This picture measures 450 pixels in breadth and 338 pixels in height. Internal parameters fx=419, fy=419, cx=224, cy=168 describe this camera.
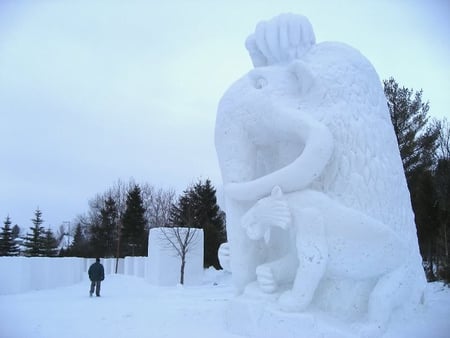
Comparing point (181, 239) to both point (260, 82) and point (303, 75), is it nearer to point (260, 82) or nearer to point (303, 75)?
point (260, 82)

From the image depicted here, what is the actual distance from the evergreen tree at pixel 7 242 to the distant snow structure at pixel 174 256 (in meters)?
13.0

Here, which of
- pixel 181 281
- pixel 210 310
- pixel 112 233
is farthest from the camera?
pixel 112 233

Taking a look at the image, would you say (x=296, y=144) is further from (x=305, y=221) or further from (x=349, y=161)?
(x=305, y=221)

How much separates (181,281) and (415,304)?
11.6 m

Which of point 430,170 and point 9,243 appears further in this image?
point 9,243

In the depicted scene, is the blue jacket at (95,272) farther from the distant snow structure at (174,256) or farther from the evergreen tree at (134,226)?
the evergreen tree at (134,226)

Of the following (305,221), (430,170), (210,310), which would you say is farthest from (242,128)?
(430,170)

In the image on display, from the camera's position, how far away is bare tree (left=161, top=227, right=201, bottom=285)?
1573cm

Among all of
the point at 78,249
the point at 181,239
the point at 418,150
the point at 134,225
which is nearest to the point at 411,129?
the point at 418,150

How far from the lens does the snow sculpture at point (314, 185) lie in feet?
14.7

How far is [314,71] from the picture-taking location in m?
5.12

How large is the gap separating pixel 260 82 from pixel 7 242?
82.7ft

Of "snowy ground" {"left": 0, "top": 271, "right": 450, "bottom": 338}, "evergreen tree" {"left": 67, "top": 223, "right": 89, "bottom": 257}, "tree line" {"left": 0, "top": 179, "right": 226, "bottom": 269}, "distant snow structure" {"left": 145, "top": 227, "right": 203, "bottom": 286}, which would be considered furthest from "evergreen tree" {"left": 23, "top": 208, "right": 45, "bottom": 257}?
"snowy ground" {"left": 0, "top": 271, "right": 450, "bottom": 338}

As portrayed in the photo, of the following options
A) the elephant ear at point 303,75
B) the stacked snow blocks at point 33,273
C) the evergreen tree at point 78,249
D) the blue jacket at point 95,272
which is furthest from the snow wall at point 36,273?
the evergreen tree at point 78,249
